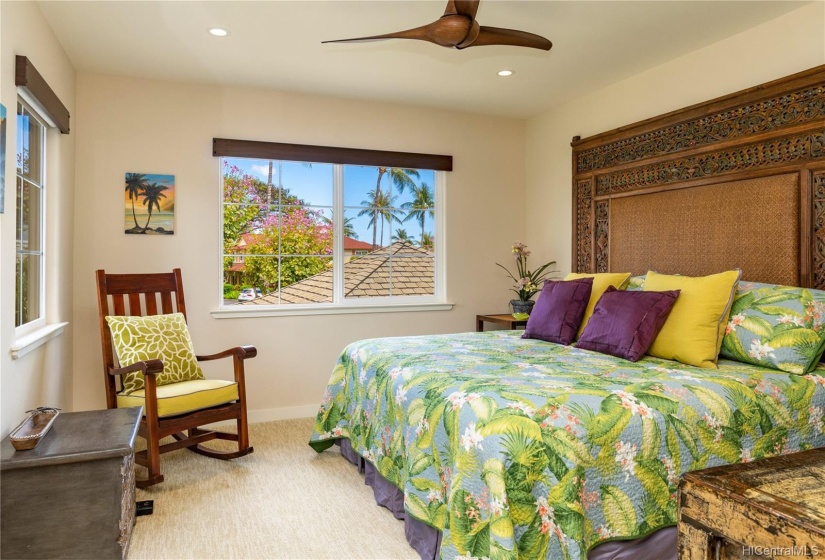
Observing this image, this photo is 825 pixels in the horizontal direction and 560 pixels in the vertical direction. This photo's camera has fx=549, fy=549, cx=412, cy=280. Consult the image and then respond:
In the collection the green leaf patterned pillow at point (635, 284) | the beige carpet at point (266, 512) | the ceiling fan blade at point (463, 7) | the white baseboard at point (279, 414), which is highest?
the ceiling fan blade at point (463, 7)

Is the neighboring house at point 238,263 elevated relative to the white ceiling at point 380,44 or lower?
lower

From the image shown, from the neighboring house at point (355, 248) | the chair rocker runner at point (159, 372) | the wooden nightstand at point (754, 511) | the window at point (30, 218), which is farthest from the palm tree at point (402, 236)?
the wooden nightstand at point (754, 511)

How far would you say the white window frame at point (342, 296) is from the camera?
4.24m

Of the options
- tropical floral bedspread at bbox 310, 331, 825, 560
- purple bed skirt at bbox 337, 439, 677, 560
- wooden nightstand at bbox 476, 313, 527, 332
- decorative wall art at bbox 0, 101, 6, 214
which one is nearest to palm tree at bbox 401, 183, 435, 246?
wooden nightstand at bbox 476, 313, 527, 332

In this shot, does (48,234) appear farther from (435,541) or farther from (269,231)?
(435,541)

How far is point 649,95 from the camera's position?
3.84 metres

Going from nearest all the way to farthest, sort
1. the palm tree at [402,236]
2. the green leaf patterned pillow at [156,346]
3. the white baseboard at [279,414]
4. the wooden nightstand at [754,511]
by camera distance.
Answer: the wooden nightstand at [754,511], the green leaf patterned pillow at [156,346], the white baseboard at [279,414], the palm tree at [402,236]

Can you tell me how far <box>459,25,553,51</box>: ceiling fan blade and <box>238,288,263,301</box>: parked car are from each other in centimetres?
266

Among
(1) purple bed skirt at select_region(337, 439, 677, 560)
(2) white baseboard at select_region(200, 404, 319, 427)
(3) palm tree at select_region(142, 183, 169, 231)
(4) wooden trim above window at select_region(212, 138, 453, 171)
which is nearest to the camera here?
(1) purple bed skirt at select_region(337, 439, 677, 560)

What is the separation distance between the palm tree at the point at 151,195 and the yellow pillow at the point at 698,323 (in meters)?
3.45

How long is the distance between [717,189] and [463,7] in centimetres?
207

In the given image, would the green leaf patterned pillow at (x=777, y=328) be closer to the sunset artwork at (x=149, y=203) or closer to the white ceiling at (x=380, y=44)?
the white ceiling at (x=380, y=44)

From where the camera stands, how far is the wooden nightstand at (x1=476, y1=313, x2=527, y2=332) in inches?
176

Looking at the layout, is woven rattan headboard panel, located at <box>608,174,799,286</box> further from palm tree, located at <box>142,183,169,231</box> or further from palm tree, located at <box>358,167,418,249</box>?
palm tree, located at <box>142,183,169,231</box>
